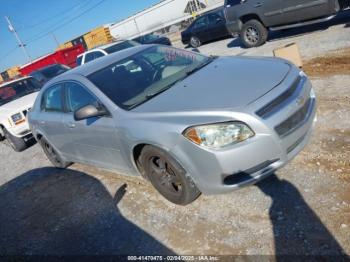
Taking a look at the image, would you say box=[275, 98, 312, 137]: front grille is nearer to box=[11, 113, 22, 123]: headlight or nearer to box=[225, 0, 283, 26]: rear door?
box=[11, 113, 22, 123]: headlight

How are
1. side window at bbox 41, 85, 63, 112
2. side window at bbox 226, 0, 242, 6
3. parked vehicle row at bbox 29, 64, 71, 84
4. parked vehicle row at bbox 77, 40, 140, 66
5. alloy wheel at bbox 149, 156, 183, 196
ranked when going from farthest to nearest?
parked vehicle row at bbox 29, 64, 71, 84
parked vehicle row at bbox 77, 40, 140, 66
side window at bbox 226, 0, 242, 6
side window at bbox 41, 85, 63, 112
alloy wheel at bbox 149, 156, 183, 196

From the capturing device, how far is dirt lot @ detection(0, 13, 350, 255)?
9.90 feet

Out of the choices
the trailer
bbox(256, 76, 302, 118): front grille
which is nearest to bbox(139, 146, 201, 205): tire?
bbox(256, 76, 302, 118): front grille

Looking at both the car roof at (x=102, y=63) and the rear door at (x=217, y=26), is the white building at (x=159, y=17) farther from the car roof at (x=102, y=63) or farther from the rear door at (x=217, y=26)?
the car roof at (x=102, y=63)

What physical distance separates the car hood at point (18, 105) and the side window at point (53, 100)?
9.91ft

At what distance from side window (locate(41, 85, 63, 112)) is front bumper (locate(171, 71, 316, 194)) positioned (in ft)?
8.29

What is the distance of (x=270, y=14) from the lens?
10047mm

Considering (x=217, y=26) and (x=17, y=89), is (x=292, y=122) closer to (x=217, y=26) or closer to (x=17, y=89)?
(x=17, y=89)

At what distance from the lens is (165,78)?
422 cm

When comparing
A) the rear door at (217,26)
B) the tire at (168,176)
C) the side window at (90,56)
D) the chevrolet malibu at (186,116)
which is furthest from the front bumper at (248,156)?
the rear door at (217,26)

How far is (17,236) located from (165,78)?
2.83m

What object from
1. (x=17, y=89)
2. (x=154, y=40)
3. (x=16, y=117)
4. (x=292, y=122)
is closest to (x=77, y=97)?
(x=292, y=122)

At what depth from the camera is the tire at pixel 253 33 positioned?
10438mm

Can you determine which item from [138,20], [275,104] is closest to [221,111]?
[275,104]
